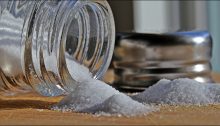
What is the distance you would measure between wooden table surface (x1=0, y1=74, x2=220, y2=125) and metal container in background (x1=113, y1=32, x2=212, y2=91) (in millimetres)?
218

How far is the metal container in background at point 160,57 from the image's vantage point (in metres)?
0.75

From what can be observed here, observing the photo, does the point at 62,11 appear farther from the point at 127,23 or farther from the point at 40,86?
the point at 127,23

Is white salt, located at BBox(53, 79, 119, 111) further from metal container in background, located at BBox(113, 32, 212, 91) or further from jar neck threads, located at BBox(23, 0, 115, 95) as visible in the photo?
metal container in background, located at BBox(113, 32, 212, 91)

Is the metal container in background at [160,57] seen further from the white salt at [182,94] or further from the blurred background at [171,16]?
the blurred background at [171,16]

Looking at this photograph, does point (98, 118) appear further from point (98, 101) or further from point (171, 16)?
point (171, 16)

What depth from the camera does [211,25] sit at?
1.35m

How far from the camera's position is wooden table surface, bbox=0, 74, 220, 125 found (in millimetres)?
450

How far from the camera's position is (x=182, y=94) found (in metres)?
0.56

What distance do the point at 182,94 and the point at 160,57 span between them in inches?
7.5

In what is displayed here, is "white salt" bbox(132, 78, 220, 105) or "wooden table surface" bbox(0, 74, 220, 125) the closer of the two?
"wooden table surface" bbox(0, 74, 220, 125)

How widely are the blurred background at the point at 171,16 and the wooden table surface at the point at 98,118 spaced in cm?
71

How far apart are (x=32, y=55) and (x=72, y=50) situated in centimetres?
12

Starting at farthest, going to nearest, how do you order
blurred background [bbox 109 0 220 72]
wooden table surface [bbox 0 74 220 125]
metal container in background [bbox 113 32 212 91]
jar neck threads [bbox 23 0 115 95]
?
blurred background [bbox 109 0 220 72], metal container in background [bbox 113 32 212 91], jar neck threads [bbox 23 0 115 95], wooden table surface [bbox 0 74 220 125]

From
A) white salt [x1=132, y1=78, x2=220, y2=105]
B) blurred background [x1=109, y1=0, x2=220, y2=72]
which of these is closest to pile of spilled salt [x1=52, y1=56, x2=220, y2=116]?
white salt [x1=132, y1=78, x2=220, y2=105]
